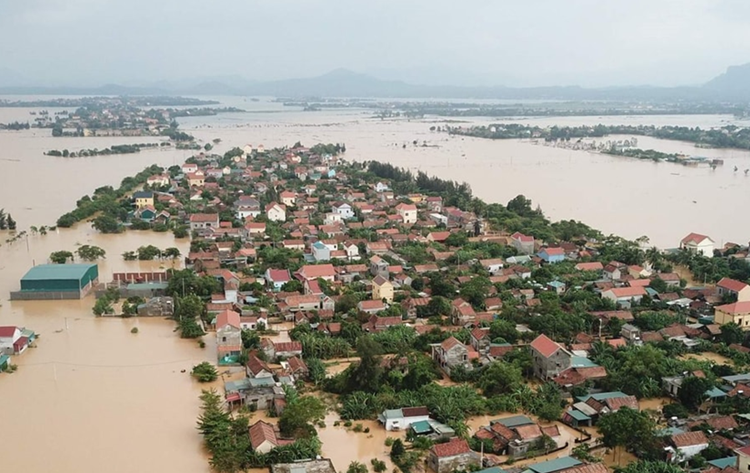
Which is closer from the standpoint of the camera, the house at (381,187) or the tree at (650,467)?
the tree at (650,467)

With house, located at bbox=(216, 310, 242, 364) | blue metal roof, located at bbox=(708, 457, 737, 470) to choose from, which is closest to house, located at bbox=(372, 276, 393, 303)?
house, located at bbox=(216, 310, 242, 364)

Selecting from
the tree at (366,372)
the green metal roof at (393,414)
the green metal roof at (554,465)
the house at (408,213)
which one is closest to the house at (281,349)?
the tree at (366,372)

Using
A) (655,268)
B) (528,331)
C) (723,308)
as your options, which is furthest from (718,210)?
(528,331)

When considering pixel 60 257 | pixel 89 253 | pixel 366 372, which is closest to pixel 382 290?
→ pixel 366 372

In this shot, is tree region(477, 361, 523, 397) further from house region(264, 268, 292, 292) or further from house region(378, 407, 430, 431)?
house region(264, 268, 292, 292)

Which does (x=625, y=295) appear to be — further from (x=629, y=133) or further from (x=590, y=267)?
(x=629, y=133)

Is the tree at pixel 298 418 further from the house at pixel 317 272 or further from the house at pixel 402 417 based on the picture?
the house at pixel 317 272

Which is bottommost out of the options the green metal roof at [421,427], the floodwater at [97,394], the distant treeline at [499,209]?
the floodwater at [97,394]
